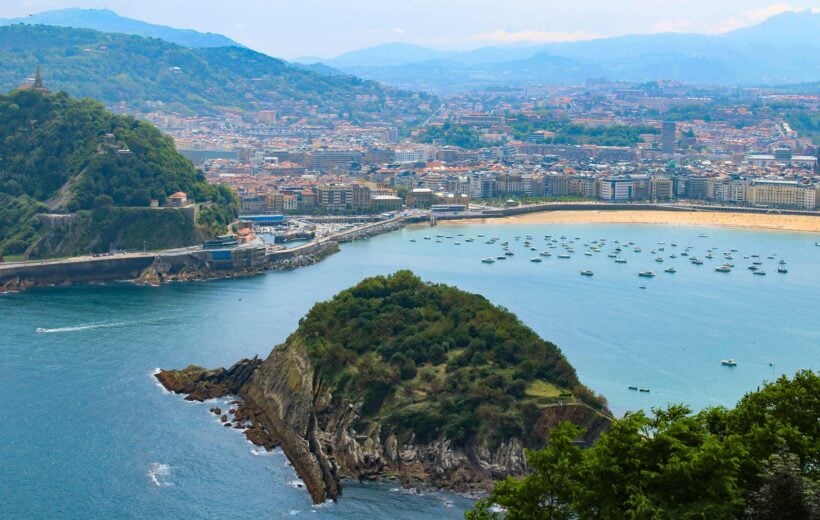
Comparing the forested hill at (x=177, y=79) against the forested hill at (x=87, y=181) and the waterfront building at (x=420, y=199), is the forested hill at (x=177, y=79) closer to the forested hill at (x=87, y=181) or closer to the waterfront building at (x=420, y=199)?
the waterfront building at (x=420, y=199)

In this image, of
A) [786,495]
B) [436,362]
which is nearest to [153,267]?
[436,362]

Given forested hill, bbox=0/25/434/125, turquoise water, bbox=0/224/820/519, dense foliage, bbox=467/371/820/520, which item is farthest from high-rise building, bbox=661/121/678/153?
dense foliage, bbox=467/371/820/520

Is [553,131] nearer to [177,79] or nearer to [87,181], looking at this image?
[177,79]

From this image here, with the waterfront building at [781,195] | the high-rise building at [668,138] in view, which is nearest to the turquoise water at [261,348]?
the waterfront building at [781,195]

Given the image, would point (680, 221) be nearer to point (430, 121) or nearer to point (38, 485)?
point (38, 485)

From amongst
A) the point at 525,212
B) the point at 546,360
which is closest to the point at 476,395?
the point at 546,360

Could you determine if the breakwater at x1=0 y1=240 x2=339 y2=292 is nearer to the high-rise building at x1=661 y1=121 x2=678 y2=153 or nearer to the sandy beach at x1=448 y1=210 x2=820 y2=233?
the sandy beach at x1=448 y1=210 x2=820 y2=233
